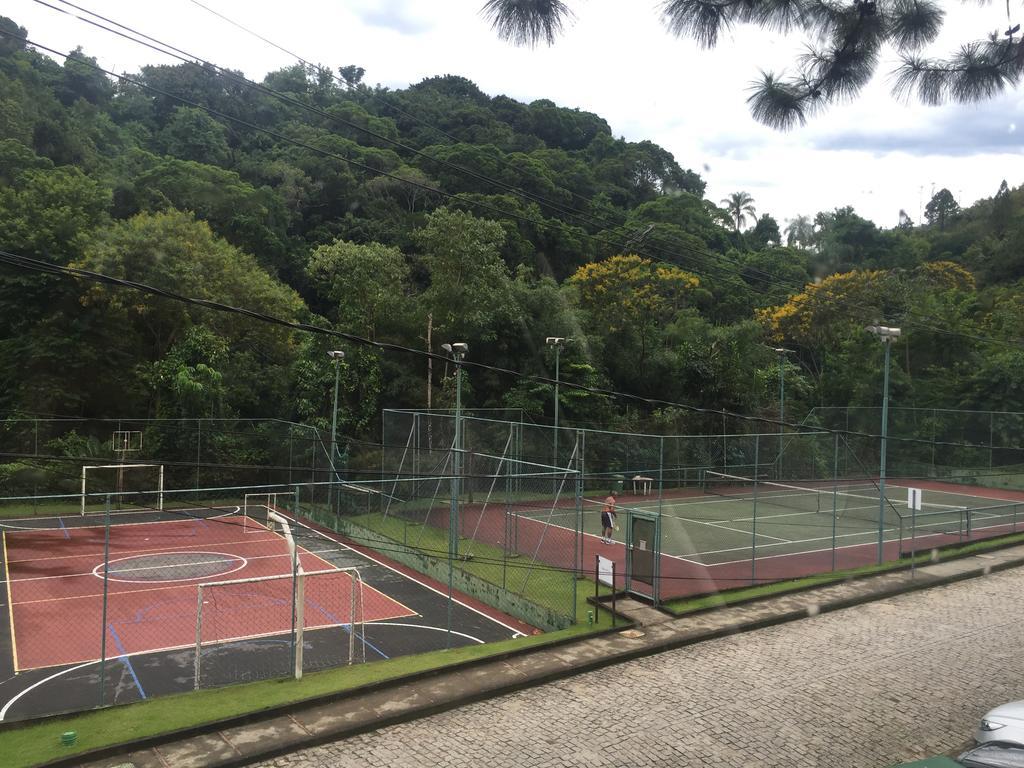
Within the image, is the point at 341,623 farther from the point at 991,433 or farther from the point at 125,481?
the point at 991,433

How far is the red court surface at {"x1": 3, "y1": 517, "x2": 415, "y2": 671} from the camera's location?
14.3 m

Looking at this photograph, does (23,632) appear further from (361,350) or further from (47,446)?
(361,350)

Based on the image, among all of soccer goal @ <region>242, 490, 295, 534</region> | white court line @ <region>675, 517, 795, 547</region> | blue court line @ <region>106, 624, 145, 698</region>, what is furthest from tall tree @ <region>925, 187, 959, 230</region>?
blue court line @ <region>106, 624, 145, 698</region>

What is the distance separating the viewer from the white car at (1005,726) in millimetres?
7609

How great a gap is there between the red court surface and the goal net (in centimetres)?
6

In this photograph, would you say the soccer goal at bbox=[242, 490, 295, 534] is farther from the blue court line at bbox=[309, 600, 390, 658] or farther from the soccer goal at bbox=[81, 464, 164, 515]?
the blue court line at bbox=[309, 600, 390, 658]

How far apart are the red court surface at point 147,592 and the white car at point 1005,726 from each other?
1086 cm

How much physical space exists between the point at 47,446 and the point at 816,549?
27.0 metres

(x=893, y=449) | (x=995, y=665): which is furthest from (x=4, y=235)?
(x=893, y=449)

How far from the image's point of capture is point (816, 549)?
2214cm

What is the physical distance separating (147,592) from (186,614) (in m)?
2.23

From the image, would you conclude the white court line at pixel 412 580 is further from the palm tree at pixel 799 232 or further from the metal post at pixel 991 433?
the palm tree at pixel 799 232

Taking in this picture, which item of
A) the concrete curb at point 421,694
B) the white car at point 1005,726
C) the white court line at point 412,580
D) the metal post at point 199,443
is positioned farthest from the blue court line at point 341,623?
the metal post at point 199,443

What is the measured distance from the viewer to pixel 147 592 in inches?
685
